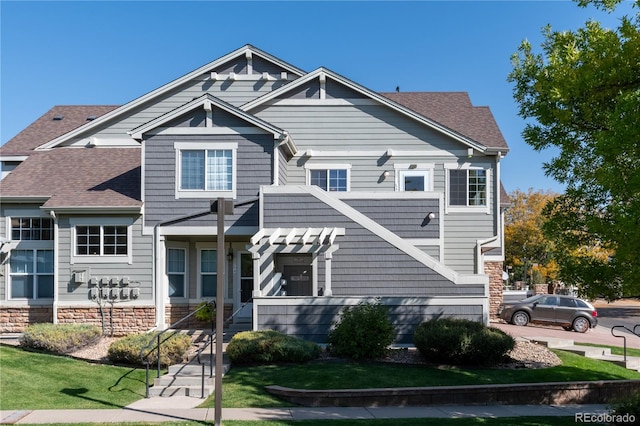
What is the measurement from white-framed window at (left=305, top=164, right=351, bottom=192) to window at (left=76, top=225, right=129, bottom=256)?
21.0ft

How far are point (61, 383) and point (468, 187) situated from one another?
1396 cm

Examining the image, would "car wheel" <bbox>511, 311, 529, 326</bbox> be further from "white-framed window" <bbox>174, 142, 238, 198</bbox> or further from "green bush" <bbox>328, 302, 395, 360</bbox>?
"white-framed window" <bbox>174, 142, 238, 198</bbox>

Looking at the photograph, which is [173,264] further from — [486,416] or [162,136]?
[486,416]

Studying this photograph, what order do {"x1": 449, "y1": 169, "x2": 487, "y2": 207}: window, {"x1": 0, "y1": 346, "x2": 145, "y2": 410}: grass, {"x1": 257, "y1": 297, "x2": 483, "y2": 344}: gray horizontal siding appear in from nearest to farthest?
{"x1": 0, "y1": 346, "x2": 145, "y2": 410}: grass, {"x1": 257, "y1": 297, "x2": 483, "y2": 344}: gray horizontal siding, {"x1": 449, "y1": 169, "x2": 487, "y2": 207}: window

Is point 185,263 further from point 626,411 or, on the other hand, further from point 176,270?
point 626,411

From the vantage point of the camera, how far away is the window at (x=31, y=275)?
18281mm

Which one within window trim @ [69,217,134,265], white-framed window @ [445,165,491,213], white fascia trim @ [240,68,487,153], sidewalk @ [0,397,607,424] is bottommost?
sidewalk @ [0,397,607,424]

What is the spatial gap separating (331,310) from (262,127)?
19.3 feet

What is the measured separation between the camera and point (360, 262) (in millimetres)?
15852

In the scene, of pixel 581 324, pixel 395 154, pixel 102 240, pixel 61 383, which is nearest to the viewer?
pixel 61 383

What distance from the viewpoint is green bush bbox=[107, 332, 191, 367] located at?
13273 millimetres

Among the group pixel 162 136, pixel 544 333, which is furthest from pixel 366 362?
pixel 544 333

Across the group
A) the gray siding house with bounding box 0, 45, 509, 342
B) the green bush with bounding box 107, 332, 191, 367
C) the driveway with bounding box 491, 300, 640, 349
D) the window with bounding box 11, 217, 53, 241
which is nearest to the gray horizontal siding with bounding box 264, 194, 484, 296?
the gray siding house with bounding box 0, 45, 509, 342

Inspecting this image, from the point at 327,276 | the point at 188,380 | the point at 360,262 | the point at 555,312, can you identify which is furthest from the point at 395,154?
the point at 188,380
